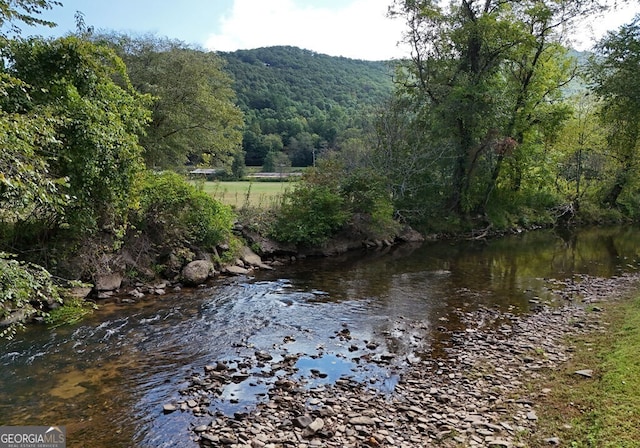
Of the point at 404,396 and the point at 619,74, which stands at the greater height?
the point at 619,74

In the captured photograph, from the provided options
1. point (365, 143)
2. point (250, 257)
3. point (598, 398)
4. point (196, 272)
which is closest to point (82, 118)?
point (196, 272)

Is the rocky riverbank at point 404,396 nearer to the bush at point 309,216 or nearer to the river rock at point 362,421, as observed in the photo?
the river rock at point 362,421

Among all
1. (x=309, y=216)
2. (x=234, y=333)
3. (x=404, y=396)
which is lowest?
(x=234, y=333)

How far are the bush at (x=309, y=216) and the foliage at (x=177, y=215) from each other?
3.63 metres

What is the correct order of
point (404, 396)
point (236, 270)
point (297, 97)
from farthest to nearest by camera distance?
point (297, 97) < point (236, 270) < point (404, 396)

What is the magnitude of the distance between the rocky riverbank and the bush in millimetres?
9902

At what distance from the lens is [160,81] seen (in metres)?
24.8

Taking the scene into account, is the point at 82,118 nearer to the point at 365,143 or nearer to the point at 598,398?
the point at 598,398

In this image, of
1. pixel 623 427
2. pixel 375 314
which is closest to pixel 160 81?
pixel 375 314

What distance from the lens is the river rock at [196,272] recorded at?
48.0ft

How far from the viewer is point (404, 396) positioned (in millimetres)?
7141

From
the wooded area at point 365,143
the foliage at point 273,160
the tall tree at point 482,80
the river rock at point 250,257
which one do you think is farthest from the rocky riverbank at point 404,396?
the foliage at point 273,160

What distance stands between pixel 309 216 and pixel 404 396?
45.6 feet

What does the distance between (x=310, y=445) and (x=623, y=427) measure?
3.88 meters
